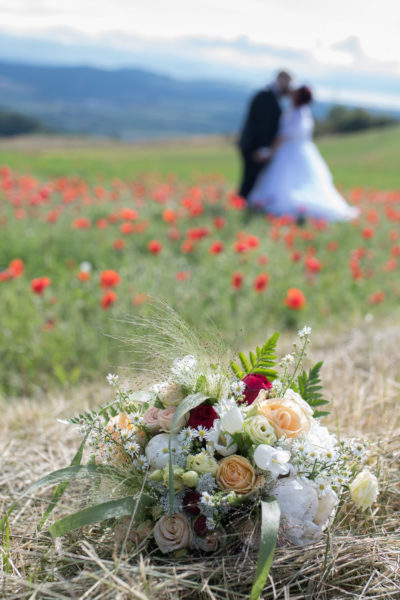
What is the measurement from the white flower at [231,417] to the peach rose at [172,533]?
28 centimetres

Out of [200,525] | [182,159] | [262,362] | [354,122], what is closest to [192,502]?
[200,525]

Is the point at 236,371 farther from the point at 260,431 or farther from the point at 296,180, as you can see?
A: the point at 296,180

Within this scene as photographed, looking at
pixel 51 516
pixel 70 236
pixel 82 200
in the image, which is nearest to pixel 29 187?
pixel 82 200

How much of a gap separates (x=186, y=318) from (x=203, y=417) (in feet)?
8.86

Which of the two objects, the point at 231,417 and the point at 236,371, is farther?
the point at 236,371

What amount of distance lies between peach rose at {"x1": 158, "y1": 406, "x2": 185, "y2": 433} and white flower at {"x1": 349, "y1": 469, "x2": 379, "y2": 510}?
0.57 meters

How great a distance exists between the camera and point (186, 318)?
4391mm

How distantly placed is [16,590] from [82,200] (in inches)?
321

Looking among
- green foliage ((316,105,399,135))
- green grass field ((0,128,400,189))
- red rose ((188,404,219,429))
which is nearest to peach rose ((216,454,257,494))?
red rose ((188,404,219,429))

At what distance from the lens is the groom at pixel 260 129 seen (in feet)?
31.0

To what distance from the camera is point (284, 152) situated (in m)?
10.1

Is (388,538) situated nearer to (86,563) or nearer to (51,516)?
(86,563)

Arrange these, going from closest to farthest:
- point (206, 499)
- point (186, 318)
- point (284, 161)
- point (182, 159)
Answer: point (206, 499) → point (186, 318) → point (284, 161) → point (182, 159)

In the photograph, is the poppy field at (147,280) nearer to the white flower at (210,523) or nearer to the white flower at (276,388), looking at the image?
the white flower at (276,388)
